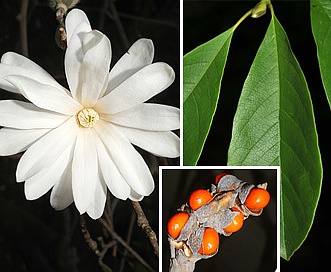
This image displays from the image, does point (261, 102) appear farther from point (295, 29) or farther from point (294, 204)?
point (295, 29)

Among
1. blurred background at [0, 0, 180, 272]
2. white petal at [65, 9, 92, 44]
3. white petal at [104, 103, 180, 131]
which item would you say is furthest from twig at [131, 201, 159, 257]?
white petal at [65, 9, 92, 44]

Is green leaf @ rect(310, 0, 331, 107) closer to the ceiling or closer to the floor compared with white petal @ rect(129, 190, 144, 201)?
closer to the ceiling

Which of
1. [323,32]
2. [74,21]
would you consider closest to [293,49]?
[323,32]

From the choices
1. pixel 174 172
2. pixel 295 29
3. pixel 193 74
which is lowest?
pixel 174 172

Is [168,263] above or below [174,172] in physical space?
below

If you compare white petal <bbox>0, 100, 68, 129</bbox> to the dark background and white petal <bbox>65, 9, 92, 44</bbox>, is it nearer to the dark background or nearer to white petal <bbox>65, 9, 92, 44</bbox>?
white petal <bbox>65, 9, 92, 44</bbox>

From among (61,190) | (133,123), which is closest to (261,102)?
(133,123)

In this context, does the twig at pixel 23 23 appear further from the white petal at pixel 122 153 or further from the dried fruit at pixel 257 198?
the dried fruit at pixel 257 198
